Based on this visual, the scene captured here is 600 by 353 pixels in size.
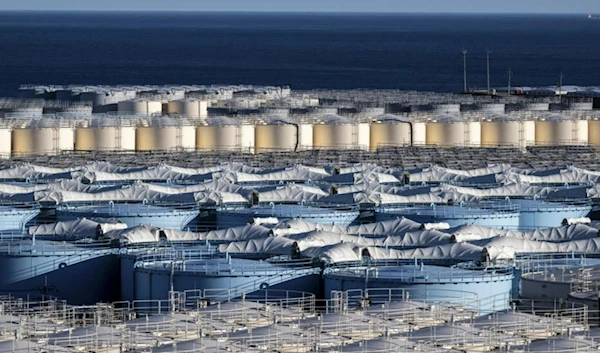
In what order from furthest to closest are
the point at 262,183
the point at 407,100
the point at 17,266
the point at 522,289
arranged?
the point at 407,100
the point at 262,183
the point at 17,266
the point at 522,289

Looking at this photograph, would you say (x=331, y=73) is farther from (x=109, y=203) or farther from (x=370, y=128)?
(x=109, y=203)

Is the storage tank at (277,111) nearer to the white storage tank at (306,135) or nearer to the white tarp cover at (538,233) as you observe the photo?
the white storage tank at (306,135)

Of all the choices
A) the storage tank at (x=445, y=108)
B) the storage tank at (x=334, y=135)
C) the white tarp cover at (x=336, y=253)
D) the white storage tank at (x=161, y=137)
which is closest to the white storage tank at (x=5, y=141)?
the white storage tank at (x=161, y=137)

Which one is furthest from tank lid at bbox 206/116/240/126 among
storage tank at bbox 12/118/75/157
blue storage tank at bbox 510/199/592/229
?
blue storage tank at bbox 510/199/592/229

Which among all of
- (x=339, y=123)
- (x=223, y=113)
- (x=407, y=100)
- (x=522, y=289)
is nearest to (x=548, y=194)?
(x=522, y=289)

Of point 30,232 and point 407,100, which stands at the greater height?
point 407,100

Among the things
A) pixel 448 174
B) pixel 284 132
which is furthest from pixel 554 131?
pixel 448 174
